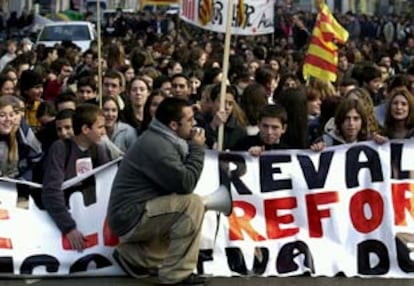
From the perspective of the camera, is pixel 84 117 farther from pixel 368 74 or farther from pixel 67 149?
pixel 368 74

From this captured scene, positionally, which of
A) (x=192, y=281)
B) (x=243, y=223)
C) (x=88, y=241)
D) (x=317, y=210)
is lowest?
(x=192, y=281)

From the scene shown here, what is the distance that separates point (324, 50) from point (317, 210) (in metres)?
4.15

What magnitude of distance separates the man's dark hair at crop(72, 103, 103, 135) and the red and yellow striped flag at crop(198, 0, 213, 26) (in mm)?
4419

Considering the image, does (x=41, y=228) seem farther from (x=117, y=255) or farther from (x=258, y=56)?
(x=258, y=56)

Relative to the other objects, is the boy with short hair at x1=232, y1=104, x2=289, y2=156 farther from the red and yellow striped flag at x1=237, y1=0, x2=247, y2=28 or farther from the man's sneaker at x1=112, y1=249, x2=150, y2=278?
the red and yellow striped flag at x1=237, y1=0, x2=247, y2=28

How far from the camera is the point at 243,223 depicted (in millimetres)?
9211

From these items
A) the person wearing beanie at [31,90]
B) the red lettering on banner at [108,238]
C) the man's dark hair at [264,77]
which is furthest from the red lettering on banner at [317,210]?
the person wearing beanie at [31,90]

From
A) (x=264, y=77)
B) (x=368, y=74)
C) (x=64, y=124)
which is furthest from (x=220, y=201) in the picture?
(x=368, y=74)

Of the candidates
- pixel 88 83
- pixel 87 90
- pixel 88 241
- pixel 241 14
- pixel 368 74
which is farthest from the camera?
pixel 241 14

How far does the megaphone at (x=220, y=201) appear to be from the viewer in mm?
8867

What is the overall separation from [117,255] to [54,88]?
724 centimetres

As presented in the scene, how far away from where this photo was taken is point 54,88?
52.4ft

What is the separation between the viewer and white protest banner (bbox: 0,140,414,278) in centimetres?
908

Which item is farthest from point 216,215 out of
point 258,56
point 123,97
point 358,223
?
point 258,56
